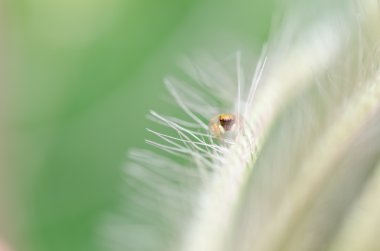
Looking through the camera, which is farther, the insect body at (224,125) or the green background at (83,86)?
the green background at (83,86)

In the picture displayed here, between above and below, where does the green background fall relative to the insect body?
below

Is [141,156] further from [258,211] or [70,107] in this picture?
[70,107]

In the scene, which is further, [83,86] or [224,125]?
[83,86]

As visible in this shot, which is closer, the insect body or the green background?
the insect body

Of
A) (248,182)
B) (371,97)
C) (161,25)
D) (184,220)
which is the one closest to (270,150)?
(248,182)

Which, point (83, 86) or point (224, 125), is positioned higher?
point (224, 125)
